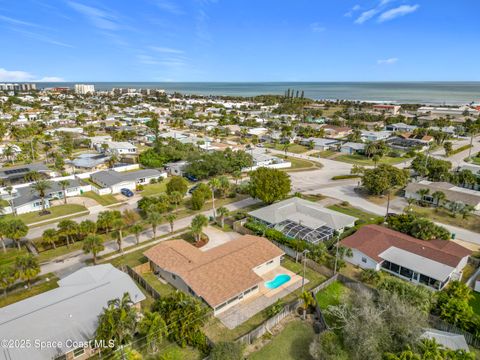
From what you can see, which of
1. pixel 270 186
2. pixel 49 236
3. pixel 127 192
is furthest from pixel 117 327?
pixel 127 192

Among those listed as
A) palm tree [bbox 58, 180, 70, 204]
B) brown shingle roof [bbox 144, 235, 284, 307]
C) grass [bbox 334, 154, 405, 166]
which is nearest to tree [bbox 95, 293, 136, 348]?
brown shingle roof [bbox 144, 235, 284, 307]

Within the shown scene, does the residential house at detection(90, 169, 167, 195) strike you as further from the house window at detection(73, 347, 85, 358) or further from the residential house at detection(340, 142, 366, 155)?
the residential house at detection(340, 142, 366, 155)

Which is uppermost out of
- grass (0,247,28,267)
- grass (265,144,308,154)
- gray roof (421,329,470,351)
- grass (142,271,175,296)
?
gray roof (421,329,470,351)

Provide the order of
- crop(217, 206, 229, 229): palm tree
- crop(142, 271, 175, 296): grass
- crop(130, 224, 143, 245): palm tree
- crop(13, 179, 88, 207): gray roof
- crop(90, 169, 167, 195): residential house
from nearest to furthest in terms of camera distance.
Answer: crop(142, 271, 175, 296): grass → crop(130, 224, 143, 245): palm tree → crop(217, 206, 229, 229): palm tree → crop(13, 179, 88, 207): gray roof → crop(90, 169, 167, 195): residential house

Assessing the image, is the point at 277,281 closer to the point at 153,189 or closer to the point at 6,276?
the point at 6,276

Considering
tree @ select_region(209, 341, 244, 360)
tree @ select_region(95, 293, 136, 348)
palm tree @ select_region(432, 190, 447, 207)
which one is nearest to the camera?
tree @ select_region(209, 341, 244, 360)

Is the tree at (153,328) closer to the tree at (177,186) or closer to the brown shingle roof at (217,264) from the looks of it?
the brown shingle roof at (217,264)

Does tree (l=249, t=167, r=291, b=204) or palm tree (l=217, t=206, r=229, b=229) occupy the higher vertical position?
tree (l=249, t=167, r=291, b=204)
